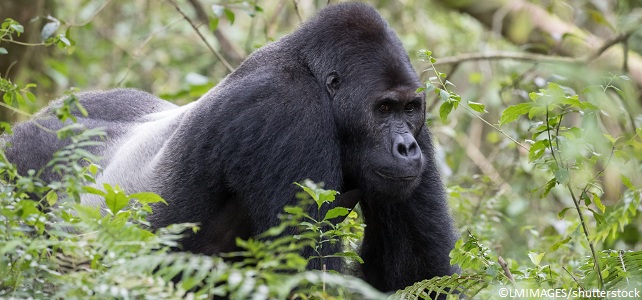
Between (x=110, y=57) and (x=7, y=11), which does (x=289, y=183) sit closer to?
(x=7, y=11)

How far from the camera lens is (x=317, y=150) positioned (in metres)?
3.72

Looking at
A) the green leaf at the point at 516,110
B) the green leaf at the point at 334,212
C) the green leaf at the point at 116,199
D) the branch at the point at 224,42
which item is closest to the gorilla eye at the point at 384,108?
the green leaf at the point at 516,110

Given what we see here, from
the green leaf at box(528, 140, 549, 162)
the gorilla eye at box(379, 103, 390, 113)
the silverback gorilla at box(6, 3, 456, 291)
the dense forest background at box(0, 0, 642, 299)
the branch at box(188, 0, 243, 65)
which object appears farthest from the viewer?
the branch at box(188, 0, 243, 65)

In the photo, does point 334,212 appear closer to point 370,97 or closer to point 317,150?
point 317,150

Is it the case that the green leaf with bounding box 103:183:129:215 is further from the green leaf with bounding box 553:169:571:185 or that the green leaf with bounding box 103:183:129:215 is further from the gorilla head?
the green leaf with bounding box 553:169:571:185

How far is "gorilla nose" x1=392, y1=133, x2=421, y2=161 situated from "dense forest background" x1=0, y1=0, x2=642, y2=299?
268mm

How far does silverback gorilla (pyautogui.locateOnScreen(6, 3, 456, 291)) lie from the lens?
3740 mm

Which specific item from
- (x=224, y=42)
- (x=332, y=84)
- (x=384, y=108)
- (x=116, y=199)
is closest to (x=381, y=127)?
(x=384, y=108)

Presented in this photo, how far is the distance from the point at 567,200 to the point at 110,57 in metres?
5.84

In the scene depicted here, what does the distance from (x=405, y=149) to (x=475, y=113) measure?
2.86 feet

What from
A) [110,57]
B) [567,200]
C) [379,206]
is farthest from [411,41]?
[379,206]

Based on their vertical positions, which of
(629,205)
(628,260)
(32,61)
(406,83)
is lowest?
(628,260)

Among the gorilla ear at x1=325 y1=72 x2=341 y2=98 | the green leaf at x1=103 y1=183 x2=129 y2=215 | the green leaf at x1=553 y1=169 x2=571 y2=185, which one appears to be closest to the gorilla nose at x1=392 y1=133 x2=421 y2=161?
the gorilla ear at x1=325 y1=72 x2=341 y2=98

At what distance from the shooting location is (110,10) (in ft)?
32.6
